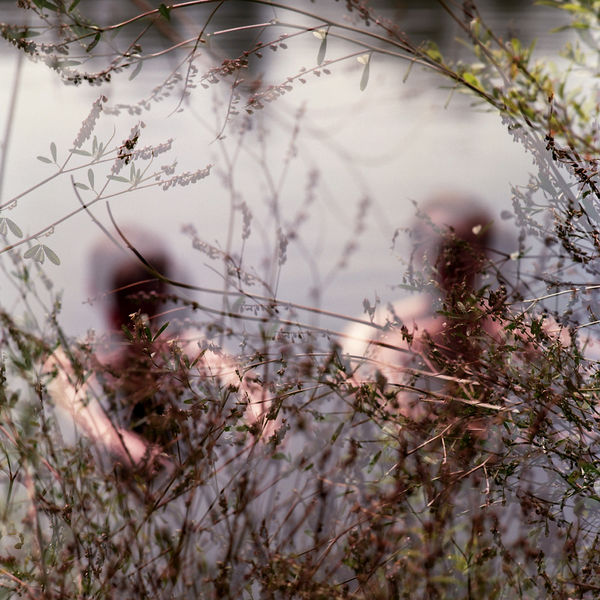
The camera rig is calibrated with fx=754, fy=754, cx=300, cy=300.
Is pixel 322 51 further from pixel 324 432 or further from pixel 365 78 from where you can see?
pixel 324 432

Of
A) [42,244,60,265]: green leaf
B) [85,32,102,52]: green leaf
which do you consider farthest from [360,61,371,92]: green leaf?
[42,244,60,265]: green leaf

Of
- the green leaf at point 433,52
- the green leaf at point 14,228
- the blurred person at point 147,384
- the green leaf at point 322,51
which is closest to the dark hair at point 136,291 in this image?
the blurred person at point 147,384

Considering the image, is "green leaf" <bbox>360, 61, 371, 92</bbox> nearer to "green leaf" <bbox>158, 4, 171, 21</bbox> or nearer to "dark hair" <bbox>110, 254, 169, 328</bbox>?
"green leaf" <bbox>158, 4, 171, 21</bbox>

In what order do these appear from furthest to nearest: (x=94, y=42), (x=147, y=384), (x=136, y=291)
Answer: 1. (x=136, y=291)
2. (x=94, y=42)
3. (x=147, y=384)

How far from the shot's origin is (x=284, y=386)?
1286mm

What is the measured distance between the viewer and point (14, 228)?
1479 millimetres

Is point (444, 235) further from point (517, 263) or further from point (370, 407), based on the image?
point (370, 407)

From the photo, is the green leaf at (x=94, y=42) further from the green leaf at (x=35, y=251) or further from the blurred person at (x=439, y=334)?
the blurred person at (x=439, y=334)

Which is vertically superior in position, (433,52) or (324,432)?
(433,52)

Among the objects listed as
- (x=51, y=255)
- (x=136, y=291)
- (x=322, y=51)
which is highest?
(x=322, y=51)

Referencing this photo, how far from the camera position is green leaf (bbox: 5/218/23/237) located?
1472 millimetres

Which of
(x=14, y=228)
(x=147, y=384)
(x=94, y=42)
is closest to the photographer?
(x=147, y=384)

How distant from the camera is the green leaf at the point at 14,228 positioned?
147cm

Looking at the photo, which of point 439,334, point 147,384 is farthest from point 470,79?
point 147,384
